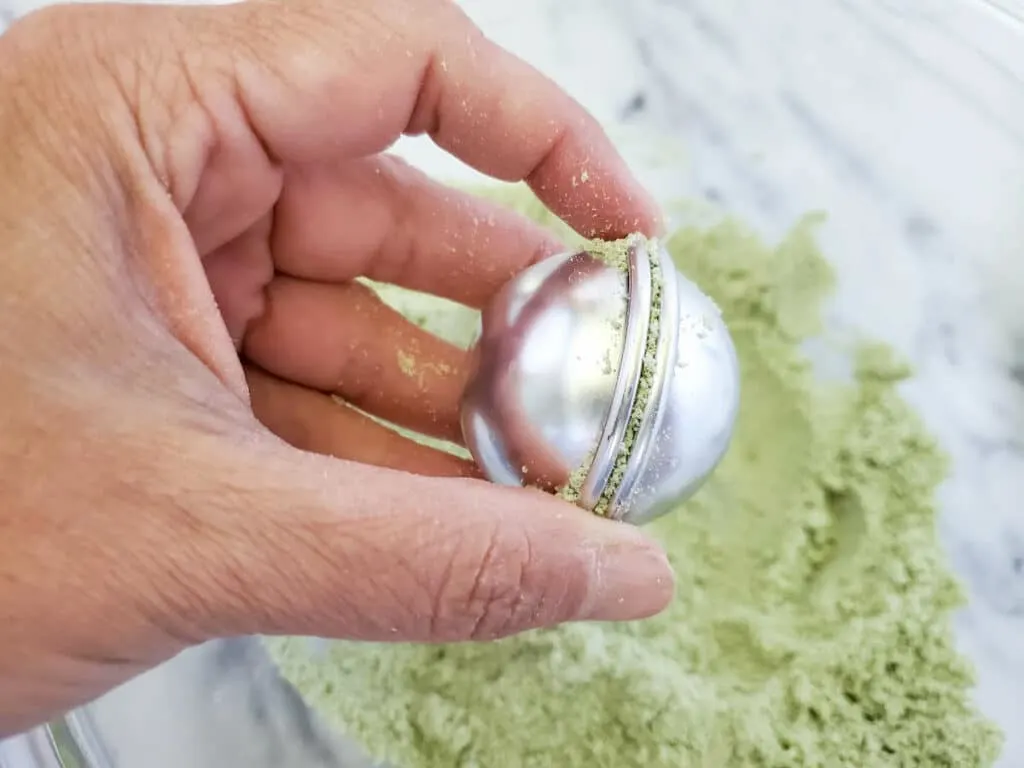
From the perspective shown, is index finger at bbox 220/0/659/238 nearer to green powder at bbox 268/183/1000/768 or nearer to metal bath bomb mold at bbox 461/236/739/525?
metal bath bomb mold at bbox 461/236/739/525

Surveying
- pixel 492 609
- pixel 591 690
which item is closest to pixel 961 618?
pixel 591 690

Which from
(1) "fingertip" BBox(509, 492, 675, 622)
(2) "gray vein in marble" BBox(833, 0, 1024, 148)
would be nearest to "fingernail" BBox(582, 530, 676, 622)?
(1) "fingertip" BBox(509, 492, 675, 622)

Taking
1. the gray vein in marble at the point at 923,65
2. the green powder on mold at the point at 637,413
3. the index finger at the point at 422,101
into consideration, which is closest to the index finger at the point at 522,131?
the index finger at the point at 422,101

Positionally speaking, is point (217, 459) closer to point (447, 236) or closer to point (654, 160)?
point (447, 236)

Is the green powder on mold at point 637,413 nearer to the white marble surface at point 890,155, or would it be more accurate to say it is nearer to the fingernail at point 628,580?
the fingernail at point 628,580

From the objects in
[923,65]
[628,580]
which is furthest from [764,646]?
[923,65]

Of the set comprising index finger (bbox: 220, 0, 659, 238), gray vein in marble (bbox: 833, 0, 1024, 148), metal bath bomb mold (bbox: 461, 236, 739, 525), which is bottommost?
metal bath bomb mold (bbox: 461, 236, 739, 525)
